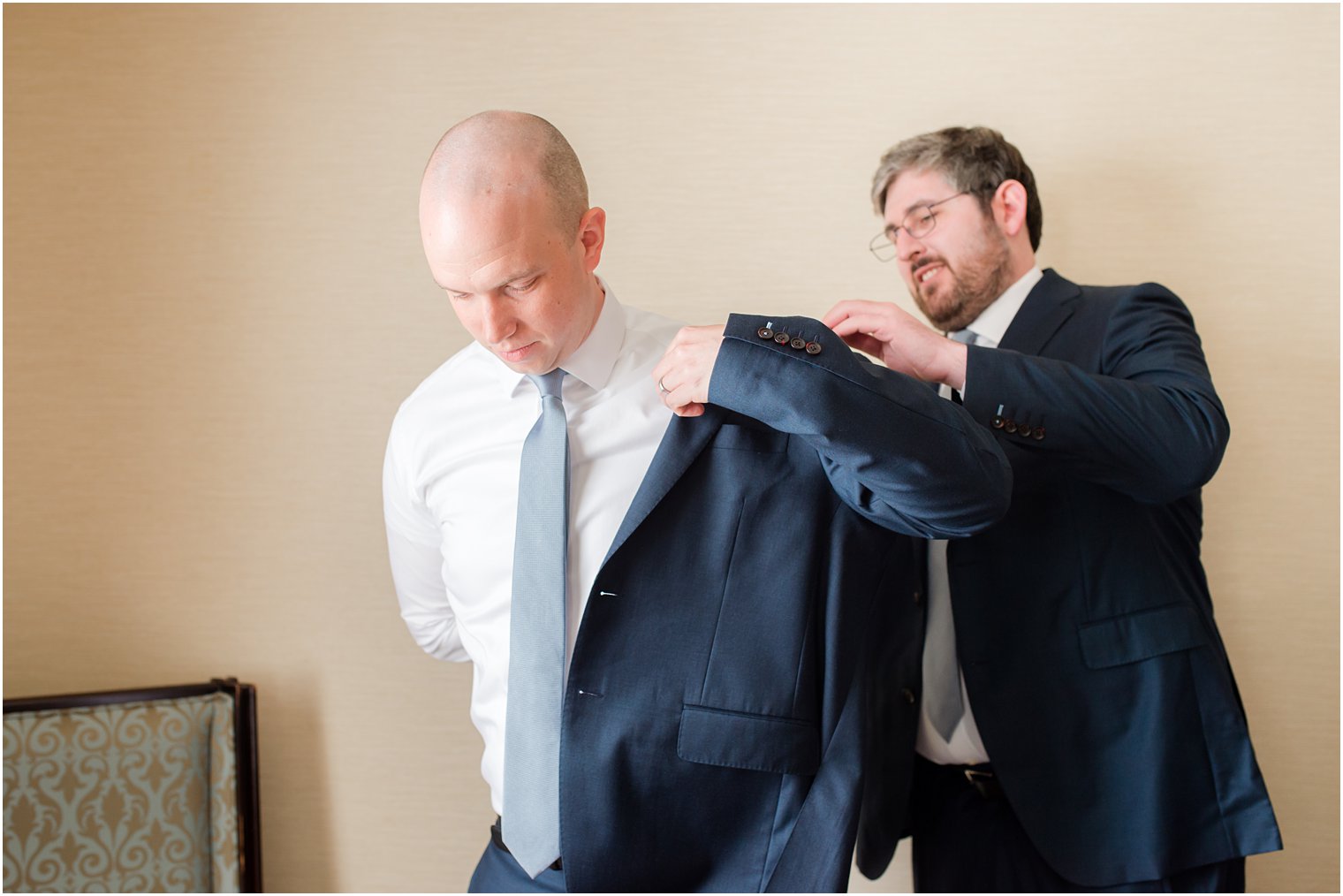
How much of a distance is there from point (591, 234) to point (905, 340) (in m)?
0.49

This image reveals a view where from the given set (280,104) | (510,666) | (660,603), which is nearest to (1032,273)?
(660,603)

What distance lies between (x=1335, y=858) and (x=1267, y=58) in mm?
1836

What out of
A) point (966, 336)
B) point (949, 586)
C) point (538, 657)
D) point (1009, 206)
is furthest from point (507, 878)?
point (1009, 206)

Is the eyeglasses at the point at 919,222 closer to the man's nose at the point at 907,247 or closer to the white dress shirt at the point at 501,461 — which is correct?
the man's nose at the point at 907,247

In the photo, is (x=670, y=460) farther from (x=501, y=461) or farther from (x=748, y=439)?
(x=501, y=461)

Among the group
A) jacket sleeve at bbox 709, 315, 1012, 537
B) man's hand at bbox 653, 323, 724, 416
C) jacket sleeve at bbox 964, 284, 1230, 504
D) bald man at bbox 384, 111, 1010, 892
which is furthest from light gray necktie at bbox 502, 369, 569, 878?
jacket sleeve at bbox 964, 284, 1230, 504

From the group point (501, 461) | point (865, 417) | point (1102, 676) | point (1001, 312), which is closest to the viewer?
point (865, 417)

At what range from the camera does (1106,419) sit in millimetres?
1479

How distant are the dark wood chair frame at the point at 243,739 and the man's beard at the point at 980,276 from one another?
5.74 ft

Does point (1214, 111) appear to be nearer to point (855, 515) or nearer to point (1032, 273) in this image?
point (1032, 273)

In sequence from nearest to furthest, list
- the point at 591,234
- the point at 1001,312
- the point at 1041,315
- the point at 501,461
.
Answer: the point at 591,234 < the point at 501,461 < the point at 1041,315 < the point at 1001,312

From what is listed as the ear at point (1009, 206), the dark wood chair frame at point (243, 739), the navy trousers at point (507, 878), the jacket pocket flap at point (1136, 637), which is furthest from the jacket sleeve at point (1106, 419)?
the dark wood chair frame at point (243, 739)

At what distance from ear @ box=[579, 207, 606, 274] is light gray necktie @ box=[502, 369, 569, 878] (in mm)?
251

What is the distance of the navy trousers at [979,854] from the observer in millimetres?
1662
